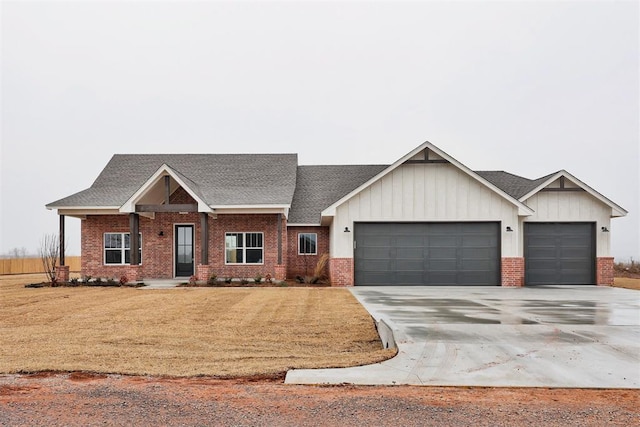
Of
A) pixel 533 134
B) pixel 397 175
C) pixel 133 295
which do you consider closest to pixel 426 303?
pixel 397 175

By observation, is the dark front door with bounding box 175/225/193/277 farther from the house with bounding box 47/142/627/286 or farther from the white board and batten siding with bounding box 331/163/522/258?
the white board and batten siding with bounding box 331/163/522/258

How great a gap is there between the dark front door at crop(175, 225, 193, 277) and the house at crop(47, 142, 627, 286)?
5 cm

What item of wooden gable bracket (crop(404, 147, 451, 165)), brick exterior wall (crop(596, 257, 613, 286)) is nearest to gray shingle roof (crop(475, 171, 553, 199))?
brick exterior wall (crop(596, 257, 613, 286))

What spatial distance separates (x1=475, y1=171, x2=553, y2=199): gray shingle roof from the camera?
1973 centimetres

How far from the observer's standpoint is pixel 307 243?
2162 cm

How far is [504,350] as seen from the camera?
663cm

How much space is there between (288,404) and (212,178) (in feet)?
63.3

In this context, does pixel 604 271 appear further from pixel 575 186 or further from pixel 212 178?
pixel 212 178

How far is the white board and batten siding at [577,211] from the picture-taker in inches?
745

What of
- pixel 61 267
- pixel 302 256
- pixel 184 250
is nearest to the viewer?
pixel 61 267

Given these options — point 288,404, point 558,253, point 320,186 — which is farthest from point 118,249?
point 558,253

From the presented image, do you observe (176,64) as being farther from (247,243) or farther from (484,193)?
(484,193)

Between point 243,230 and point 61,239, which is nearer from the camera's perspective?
point 61,239

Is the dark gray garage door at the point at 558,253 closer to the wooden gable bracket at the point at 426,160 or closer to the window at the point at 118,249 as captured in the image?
the wooden gable bracket at the point at 426,160
